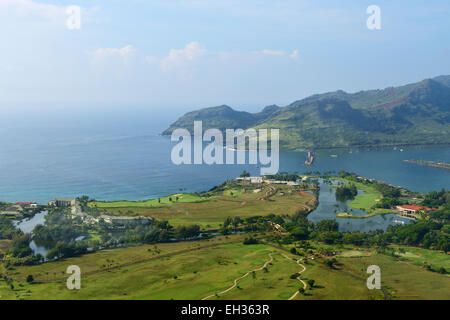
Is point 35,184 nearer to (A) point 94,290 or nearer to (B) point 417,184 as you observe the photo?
(A) point 94,290

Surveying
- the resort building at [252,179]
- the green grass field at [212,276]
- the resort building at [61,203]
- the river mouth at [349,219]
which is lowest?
the green grass field at [212,276]

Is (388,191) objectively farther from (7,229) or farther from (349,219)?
(7,229)

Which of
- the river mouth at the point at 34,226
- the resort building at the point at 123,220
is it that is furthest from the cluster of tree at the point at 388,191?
the river mouth at the point at 34,226

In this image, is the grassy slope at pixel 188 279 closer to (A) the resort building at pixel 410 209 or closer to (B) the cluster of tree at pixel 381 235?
(B) the cluster of tree at pixel 381 235

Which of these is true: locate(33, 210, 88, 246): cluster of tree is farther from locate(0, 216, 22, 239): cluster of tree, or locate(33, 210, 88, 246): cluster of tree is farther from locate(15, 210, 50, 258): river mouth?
locate(0, 216, 22, 239): cluster of tree

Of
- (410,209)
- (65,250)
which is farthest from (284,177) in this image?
(65,250)

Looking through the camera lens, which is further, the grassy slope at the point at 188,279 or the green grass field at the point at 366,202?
the green grass field at the point at 366,202

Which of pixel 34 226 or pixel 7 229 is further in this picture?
pixel 34 226

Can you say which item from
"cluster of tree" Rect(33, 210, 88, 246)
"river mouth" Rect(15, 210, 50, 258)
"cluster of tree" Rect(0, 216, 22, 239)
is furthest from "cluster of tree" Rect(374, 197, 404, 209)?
"cluster of tree" Rect(0, 216, 22, 239)
